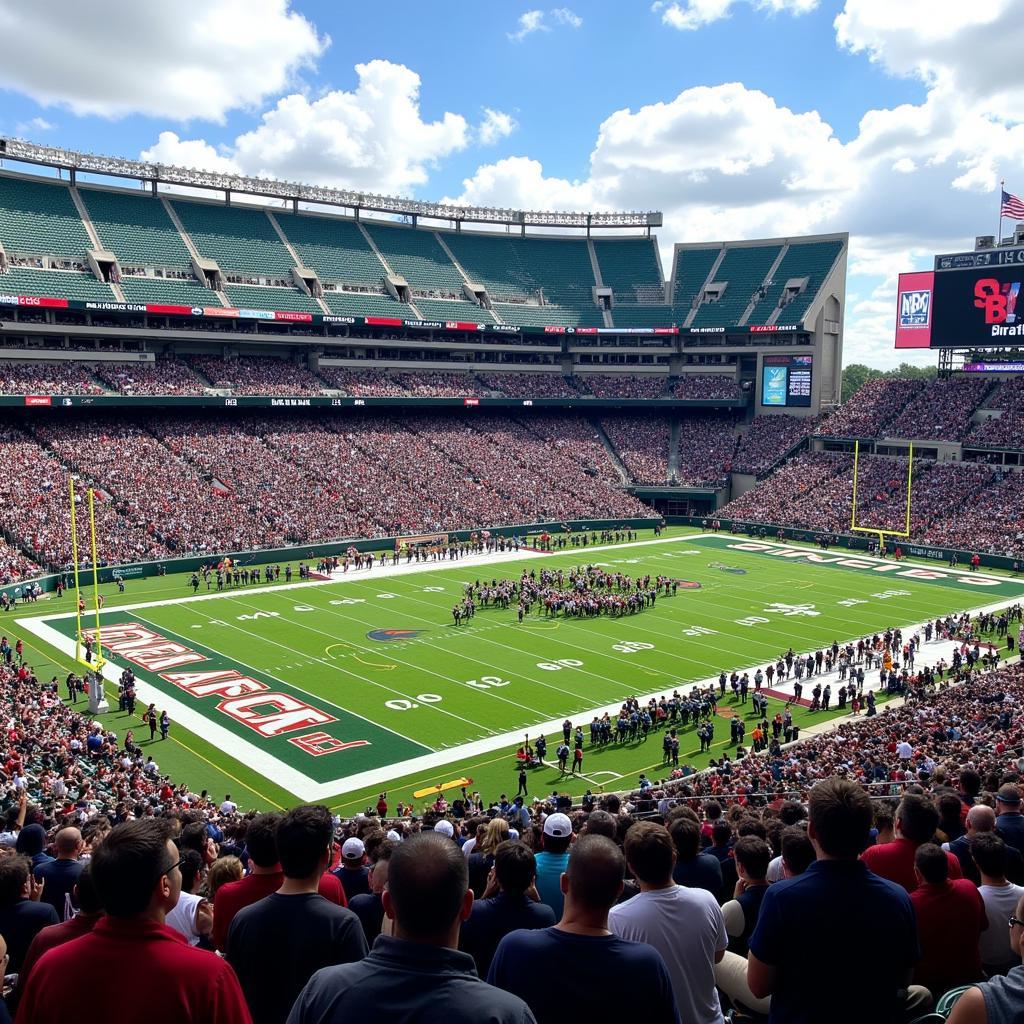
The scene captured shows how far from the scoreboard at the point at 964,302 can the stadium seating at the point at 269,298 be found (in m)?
40.5

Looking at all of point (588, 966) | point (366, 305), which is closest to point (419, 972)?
point (588, 966)

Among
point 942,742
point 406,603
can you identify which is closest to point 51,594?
point 406,603

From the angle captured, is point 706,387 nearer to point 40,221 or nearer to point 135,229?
point 135,229

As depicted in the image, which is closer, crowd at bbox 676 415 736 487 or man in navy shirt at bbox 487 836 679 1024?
man in navy shirt at bbox 487 836 679 1024

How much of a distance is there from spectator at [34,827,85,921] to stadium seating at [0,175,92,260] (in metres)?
59.0

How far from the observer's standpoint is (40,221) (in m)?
59.9

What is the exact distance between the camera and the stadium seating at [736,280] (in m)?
78.1

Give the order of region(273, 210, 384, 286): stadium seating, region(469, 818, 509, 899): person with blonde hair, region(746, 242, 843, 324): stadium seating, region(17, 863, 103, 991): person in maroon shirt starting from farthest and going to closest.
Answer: region(746, 242, 843, 324): stadium seating, region(273, 210, 384, 286): stadium seating, region(469, 818, 509, 899): person with blonde hair, region(17, 863, 103, 991): person in maroon shirt

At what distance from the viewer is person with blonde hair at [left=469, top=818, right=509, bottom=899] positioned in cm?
738

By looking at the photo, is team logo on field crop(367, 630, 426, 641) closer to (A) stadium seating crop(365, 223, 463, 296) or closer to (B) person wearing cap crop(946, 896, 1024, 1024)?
(B) person wearing cap crop(946, 896, 1024, 1024)

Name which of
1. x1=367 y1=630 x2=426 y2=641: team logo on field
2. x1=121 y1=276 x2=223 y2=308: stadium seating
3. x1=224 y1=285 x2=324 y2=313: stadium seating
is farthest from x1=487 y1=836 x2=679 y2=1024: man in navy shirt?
x1=224 y1=285 x2=324 y2=313: stadium seating

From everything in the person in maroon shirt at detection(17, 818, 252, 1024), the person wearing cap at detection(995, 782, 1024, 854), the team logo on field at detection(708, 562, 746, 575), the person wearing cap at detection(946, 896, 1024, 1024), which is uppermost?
the person in maroon shirt at detection(17, 818, 252, 1024)

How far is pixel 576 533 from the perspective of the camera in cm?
6050

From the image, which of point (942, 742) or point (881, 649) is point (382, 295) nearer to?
point (881, 649)
